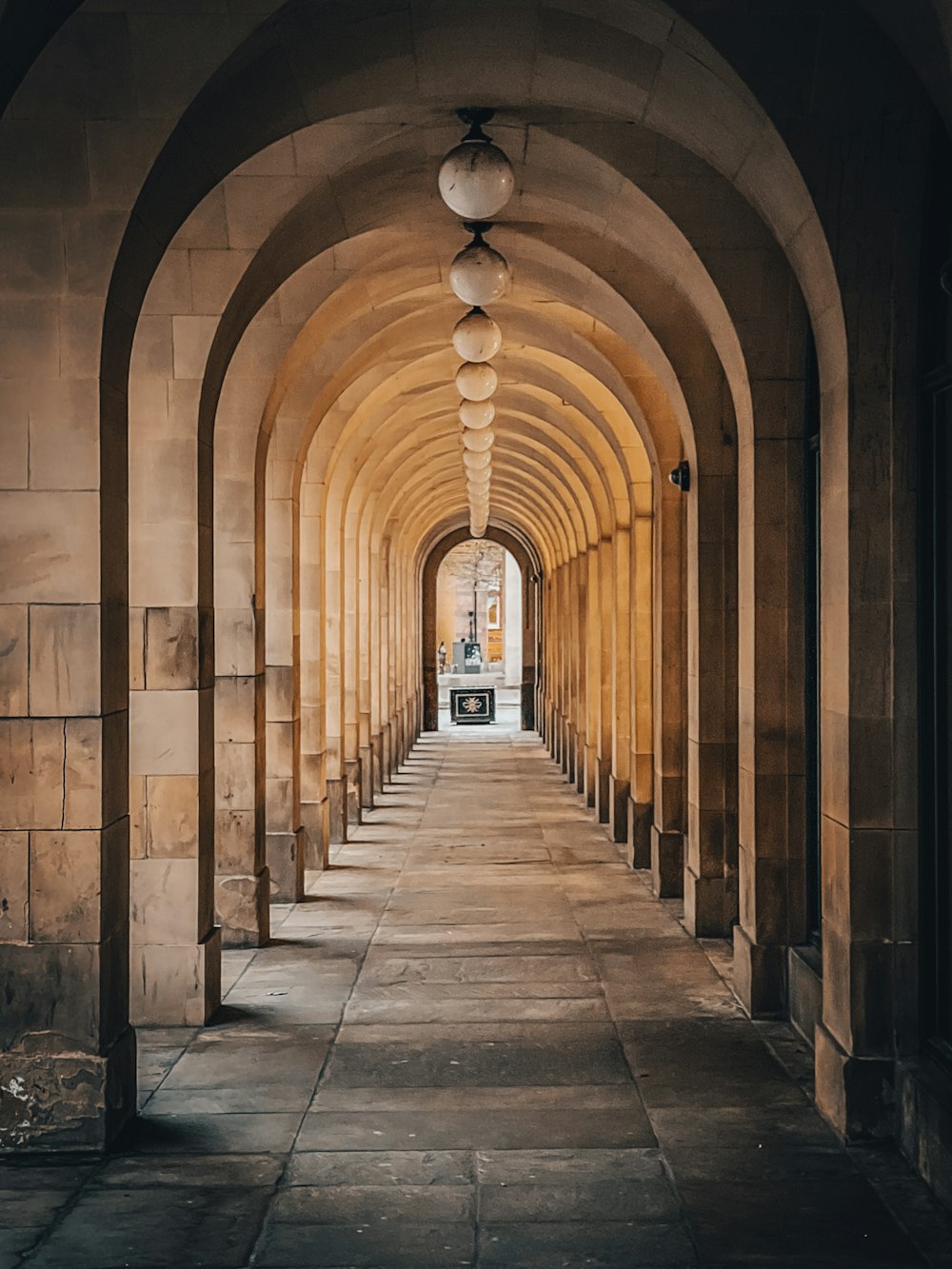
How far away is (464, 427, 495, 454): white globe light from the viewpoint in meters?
14.7

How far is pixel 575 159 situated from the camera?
8.01 meters

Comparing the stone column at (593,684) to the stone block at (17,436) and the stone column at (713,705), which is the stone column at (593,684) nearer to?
the stone column at (713,705)

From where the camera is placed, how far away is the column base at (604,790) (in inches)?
664

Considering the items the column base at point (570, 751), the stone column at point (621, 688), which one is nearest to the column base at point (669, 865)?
the stone column at point (621, 688)

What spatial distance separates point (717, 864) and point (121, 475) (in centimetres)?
553

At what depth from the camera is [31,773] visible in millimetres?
5777

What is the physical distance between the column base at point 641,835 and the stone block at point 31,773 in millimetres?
8428

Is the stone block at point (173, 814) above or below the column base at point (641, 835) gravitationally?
above

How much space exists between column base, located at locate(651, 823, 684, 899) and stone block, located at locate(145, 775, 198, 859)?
5.16m

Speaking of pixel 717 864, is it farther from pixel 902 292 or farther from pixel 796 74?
pixel 796 74

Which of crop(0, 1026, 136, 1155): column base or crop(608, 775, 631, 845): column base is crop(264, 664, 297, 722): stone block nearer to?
crop(608, 775, 631, 845): column base

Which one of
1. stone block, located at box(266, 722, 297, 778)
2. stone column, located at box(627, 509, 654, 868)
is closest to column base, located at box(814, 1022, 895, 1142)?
stone block, located at box(266, 722, 297, 778)

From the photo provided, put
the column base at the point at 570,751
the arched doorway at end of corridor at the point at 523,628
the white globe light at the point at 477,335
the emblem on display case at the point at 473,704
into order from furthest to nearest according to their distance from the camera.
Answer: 1. the emblem on display case at the point at 473,704
2. the arched doorway at end of corridor at the point at 523,628
3. the column base at the point at 570,751
4. the white globe light at the point at 477,335

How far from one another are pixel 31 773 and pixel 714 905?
18.6ft
